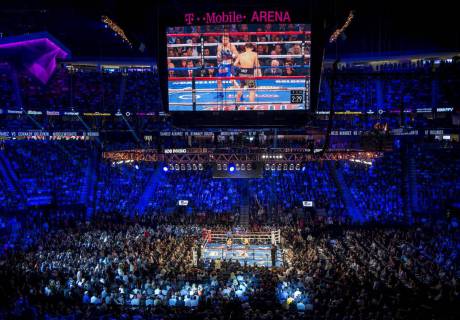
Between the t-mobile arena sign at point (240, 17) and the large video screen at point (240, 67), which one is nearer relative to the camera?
the t-mobile arena sign at point (240, 17)

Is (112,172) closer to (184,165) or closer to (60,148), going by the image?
(60,148)

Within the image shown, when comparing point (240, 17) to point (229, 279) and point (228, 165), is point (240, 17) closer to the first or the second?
point (229, 279)

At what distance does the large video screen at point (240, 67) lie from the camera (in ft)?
47.7

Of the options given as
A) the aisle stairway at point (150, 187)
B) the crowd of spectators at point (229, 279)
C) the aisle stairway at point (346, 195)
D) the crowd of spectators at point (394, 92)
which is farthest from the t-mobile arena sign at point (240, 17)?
the crowd of spectators at point (394, 92)

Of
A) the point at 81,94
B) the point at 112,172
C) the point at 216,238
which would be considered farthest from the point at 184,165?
the point at 81,94

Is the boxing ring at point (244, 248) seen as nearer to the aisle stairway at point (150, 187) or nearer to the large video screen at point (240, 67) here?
the large video screen at point (240, 67)

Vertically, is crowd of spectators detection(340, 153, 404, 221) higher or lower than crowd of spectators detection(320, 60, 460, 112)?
lower

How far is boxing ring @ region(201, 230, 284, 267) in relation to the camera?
67.2ft

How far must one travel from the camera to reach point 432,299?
15.2 metres

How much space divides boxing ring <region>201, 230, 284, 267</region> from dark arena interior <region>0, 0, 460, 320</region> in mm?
122

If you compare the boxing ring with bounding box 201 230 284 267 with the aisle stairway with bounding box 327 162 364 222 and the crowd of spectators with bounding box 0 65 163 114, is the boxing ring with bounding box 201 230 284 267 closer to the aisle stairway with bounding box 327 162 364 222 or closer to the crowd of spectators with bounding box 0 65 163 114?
the aisle stairway with bounding box 327 162 364 222

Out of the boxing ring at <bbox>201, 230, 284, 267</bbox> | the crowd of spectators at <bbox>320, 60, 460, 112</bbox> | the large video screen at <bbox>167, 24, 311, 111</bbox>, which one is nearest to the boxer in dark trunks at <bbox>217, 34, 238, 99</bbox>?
the large video screen at <bbox>167, 24, 311, 111</bbox>

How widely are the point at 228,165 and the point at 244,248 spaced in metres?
4.96

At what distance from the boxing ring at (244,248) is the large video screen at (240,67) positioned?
25.6ft
